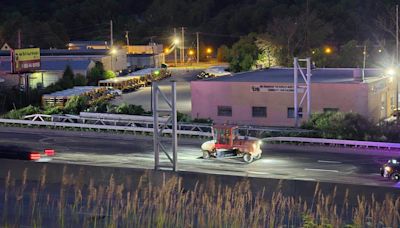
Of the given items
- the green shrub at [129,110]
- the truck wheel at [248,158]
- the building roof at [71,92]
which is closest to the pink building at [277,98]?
the green shrub at [129,110]

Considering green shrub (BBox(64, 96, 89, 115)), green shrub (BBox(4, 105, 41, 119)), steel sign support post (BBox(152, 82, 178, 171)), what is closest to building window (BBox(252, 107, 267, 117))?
green shrub (BBox(64, 96, 89, 115))

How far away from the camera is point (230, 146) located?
26750 millimetres

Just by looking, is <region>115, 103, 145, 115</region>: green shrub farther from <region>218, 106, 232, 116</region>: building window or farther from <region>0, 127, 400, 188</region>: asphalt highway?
<region>0, 127, 400, 188</region>: asphalt highway

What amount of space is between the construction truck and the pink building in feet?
30.9

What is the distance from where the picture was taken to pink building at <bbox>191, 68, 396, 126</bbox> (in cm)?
3581

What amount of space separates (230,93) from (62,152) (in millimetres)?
10949

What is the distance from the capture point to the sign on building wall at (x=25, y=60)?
1833 inches

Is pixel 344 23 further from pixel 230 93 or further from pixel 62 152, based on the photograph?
pixel 62 152

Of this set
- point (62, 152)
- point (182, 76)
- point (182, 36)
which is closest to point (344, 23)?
point (182, 36)

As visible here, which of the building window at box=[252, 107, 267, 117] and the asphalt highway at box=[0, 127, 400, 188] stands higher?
the building window at box=[252, 107, 267, 117]

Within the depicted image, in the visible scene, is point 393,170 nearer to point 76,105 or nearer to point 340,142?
point 340,142

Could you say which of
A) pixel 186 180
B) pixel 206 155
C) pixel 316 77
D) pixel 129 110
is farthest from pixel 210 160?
pixel 316 77

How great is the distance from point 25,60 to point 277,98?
17547mm

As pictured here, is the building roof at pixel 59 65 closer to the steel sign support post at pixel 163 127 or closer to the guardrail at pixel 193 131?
the guardrail at pixel 193 131
